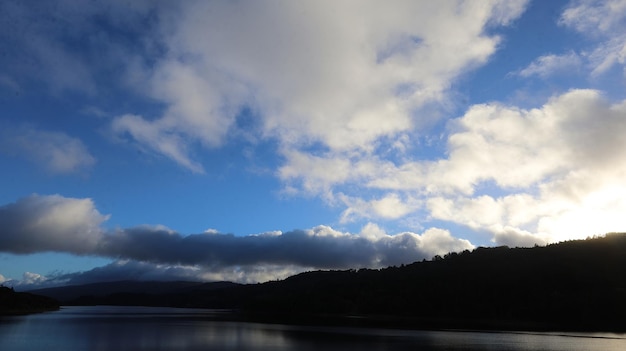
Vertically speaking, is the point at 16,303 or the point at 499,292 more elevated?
the point at 499,292

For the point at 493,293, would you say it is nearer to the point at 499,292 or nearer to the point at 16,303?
the point at 499,292

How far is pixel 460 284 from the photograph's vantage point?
148 meters

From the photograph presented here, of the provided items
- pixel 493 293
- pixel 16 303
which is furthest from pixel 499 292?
pixel 16 303

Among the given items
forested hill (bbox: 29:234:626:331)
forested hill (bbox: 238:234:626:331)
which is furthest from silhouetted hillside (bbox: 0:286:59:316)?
forested hill (bbox: 238:234:626:331)

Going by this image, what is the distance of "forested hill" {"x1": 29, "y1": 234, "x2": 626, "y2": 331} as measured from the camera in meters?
112

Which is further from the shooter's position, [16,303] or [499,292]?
[16,303]

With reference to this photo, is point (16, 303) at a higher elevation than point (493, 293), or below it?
below

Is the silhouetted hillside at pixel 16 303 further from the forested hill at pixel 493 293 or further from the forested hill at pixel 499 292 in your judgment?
the forested hill at pixel 499 292

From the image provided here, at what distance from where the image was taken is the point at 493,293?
136000 mm

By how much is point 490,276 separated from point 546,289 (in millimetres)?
21776

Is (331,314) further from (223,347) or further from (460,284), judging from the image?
(223,347)

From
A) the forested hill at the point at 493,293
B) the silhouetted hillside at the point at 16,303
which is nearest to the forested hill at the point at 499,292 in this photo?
the forested hill at the point at 493,293

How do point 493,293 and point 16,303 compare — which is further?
point 16,303

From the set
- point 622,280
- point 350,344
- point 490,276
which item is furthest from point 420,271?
point 350,344
